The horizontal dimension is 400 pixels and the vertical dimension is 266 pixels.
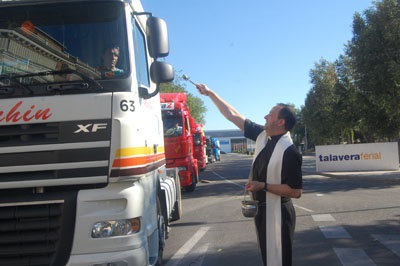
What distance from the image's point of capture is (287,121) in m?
3.44

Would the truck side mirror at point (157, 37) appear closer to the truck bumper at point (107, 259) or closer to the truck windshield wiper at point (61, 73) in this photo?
the truck windshield wiper at point (61, 73)

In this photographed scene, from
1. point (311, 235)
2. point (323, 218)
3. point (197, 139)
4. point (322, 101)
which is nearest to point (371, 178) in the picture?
point (323, 218)

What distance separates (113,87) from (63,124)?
578mm

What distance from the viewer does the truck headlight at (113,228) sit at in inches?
131

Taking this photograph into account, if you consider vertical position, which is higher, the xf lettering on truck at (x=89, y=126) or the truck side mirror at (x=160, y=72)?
the truck side mirror at (x=160, y=72)

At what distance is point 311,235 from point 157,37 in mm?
4699

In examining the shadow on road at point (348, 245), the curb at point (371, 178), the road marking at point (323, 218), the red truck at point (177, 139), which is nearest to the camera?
the shadow on road at point (348, 245)

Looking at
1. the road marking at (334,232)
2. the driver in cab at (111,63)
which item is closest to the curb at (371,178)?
the road marking at (334,232)

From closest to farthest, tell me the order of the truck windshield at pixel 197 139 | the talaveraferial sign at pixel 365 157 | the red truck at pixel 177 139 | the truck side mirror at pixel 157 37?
the truck side mirror at pixel 157 37 < the red truck at pixel 177 139 < the truck windshield at pixel 197 139 < the talaveraferial sign at pixel 365 157

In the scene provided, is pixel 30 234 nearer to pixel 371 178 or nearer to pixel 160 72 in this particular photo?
pixel 160 72

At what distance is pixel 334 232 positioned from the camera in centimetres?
706

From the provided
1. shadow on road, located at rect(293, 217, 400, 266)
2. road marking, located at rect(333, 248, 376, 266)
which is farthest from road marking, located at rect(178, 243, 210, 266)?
road marking, located at rect(333, 248, 376, 266)

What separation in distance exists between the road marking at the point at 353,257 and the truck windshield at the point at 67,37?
3.91 meters

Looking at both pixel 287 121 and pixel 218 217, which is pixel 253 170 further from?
pixel 218 217
